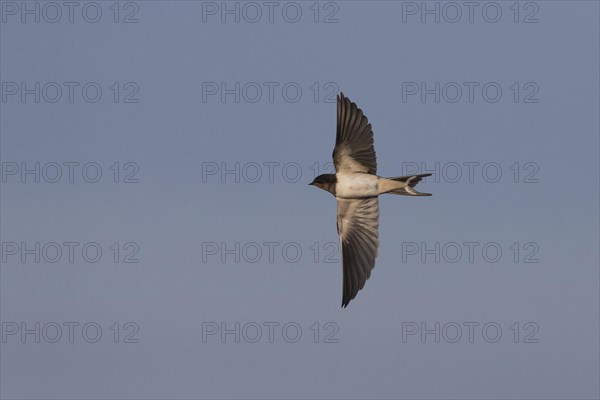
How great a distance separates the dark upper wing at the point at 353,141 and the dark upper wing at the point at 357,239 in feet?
1.70

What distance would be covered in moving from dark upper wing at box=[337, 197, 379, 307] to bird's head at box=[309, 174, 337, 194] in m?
0.25

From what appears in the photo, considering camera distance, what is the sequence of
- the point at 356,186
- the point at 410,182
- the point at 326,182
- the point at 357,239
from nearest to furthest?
the point at 410,182
the point at 356,186
the point at 326,182
the point at 357,239

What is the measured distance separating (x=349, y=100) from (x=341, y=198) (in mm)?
1120

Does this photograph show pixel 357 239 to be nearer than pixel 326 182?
No

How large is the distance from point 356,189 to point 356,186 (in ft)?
0.13

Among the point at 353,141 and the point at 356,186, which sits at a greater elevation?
the point at 353,141

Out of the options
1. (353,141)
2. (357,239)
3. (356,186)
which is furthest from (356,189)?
(357,239)

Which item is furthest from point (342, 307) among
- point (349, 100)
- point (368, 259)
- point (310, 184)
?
point (349, 100)

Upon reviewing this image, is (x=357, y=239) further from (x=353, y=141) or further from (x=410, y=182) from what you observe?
(x=353, y=141)

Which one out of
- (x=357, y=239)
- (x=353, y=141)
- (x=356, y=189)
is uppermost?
(x=353, y=141)

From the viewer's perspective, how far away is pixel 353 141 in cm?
951

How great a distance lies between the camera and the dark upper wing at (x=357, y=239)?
9.88 meters

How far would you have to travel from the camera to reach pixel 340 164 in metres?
9.65

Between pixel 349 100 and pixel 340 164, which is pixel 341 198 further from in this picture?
pixel 349 100
